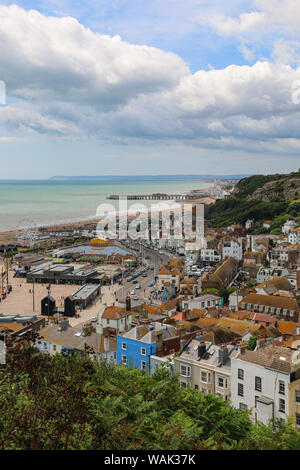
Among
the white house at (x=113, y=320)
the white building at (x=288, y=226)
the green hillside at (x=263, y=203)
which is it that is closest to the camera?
the white house at (x=113, y=320)

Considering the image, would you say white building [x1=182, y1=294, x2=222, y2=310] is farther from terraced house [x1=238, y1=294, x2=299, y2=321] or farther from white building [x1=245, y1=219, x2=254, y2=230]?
white building [x1=245, y1=219, x2=254, y2=230]

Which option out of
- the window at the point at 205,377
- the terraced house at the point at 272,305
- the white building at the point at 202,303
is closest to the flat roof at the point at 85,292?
the white building at the point at 202,303

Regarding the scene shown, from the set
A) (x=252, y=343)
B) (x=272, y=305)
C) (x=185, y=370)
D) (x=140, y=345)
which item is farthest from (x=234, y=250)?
(x=185, y=370)

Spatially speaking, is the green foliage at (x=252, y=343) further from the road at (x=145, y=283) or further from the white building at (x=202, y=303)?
the road at (x=145, y=283)

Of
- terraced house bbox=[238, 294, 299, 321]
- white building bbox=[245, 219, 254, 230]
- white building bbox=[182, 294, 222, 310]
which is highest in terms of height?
white building bbox=[245, 219, 254, 230]

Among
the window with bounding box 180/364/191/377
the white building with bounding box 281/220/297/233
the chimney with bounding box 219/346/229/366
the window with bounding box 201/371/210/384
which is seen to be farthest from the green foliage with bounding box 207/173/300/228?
the window with bounding box 201/371/210/384

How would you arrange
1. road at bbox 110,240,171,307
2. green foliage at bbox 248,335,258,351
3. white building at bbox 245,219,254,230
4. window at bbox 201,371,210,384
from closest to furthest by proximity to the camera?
window at bbox 201,371,210,384, green foliage at bbox 248,335,258,351, road at bbox 110,240,171,307, white building at bbox 245,219,254,230
